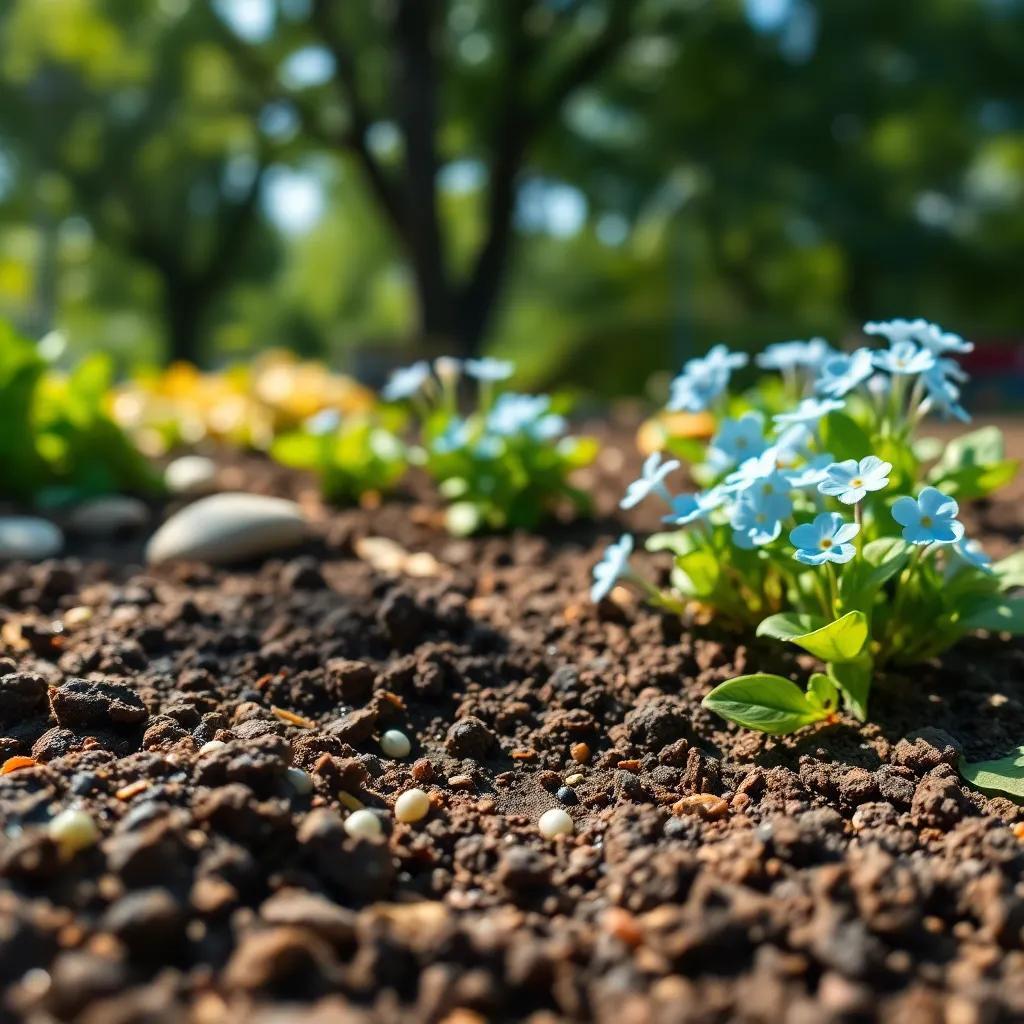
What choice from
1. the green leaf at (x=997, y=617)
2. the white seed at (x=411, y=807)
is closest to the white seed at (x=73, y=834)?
the white seed at (x=411, y=807)

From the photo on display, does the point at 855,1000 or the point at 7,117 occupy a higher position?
the point at 7,117

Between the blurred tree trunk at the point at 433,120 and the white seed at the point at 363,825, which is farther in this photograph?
the blurred tree trunk at the point at 433,120

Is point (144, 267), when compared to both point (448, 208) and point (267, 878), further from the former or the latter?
point (267, 878)

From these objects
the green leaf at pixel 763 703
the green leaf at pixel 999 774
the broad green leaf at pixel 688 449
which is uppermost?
the broad green leaf at pixel 688 449

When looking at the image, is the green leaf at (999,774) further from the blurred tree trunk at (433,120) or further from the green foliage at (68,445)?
the blurred tree trunk at (433,120)

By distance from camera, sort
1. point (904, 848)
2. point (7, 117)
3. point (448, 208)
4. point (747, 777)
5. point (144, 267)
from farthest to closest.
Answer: point (448, 208), point (144, 267), point (7, 117), point (747, 777), point (904, 848)

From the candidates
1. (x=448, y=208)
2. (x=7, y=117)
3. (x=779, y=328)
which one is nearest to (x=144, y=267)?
(x=7, y=117)
